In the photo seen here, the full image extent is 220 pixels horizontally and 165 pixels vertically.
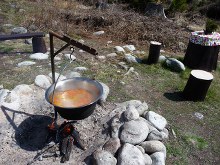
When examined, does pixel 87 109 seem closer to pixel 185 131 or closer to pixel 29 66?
pixel 185 131

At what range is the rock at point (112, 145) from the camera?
3.92 meters

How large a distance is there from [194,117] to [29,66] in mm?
3891

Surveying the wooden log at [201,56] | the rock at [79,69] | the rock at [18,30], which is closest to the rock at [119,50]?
the rock at [79,69]

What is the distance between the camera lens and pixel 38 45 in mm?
7000

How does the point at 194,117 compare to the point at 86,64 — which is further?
the point at 86,64

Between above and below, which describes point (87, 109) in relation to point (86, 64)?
above

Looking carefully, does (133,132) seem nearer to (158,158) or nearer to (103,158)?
(158,158)

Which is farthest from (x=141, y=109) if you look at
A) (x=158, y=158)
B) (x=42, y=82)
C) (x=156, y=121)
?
(x=42, y=82)

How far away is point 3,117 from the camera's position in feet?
13.8

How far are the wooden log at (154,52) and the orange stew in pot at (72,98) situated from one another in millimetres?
3668

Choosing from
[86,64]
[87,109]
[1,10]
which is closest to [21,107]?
[87,109]

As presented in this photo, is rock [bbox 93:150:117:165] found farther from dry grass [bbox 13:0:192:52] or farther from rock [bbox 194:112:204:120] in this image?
dry grass [bbox 13:0:192:52]

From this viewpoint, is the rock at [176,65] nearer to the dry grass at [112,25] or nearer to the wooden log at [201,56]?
the wooden log at [201,56]

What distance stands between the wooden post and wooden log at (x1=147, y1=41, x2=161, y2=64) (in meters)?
2.90
